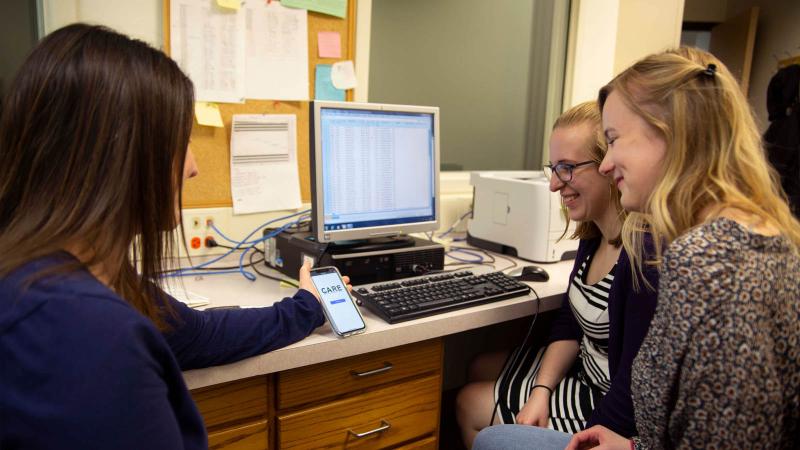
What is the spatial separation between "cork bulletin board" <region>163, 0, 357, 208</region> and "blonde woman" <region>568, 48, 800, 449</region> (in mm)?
1128

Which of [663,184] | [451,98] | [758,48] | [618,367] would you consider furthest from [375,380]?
[758,48]

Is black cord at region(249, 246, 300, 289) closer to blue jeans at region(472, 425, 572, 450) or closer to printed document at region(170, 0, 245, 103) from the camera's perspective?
printed document at region(170, 0, 245, 103)

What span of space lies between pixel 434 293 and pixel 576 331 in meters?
0.38

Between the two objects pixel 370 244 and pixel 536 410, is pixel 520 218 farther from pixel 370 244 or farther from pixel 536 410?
pixel 536 410

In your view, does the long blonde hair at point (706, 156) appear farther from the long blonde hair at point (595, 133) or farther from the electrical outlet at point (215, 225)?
the electrical outlet at point (215, 225)

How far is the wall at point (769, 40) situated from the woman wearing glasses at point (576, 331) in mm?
3254

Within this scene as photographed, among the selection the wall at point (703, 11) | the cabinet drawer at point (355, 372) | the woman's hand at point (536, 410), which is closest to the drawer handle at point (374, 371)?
the cabinet drawer at point (355, 372)

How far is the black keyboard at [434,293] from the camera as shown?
123cm

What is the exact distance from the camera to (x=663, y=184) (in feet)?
2.71

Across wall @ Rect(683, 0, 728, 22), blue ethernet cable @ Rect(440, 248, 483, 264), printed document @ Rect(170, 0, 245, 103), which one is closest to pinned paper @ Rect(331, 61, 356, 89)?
printed document @ Rect(170, 0, 245, 103)

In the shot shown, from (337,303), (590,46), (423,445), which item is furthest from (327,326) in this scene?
(590,46)

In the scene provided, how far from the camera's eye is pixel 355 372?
47.3 inches

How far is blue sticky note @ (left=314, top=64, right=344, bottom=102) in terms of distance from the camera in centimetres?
185

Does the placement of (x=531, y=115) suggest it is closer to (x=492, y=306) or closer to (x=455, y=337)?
(x=455, y=337)
